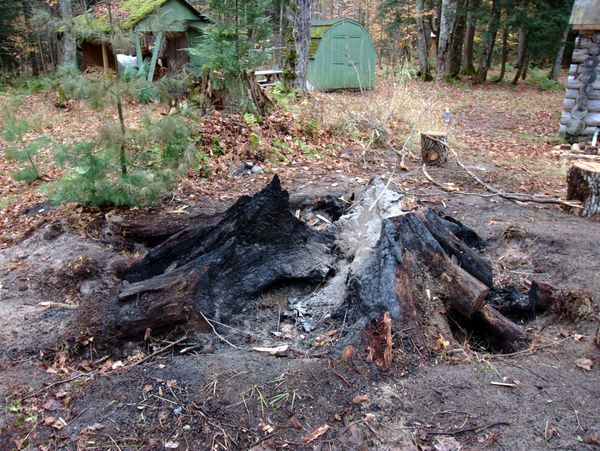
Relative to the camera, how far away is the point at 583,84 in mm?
11727

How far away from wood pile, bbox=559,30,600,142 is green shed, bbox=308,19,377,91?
922cm

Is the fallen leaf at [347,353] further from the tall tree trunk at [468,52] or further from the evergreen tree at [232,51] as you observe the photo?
the tall tree trunk at [468,52]

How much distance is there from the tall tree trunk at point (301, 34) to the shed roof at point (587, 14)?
6.31 meters

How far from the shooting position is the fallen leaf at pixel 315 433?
105 inches

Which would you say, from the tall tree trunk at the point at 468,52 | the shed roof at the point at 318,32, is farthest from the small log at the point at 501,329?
the tall tree trunk at the point at 468,52

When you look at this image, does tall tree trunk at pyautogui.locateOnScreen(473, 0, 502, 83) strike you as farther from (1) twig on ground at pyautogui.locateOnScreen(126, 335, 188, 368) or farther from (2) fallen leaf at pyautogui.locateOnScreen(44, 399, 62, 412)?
(2) fallen leaf at pyautogui.locateOnScreen(44, 399, 62, 412)

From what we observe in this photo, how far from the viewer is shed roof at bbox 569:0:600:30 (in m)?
11.0

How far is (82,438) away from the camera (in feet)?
8.94

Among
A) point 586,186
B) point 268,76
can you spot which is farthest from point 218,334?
point 268,76

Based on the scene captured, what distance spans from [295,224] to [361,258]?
29.7 inches

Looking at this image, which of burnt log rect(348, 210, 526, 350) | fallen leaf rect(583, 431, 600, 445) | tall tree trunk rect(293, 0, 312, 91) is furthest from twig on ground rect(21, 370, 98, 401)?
tall tree trunk rect(293, 0, 312, 91)

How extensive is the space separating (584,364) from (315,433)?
6.22 ft

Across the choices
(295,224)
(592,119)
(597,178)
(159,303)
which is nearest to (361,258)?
(295,224)

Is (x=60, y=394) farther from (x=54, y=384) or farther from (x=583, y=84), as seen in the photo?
(x=583, y=84)
